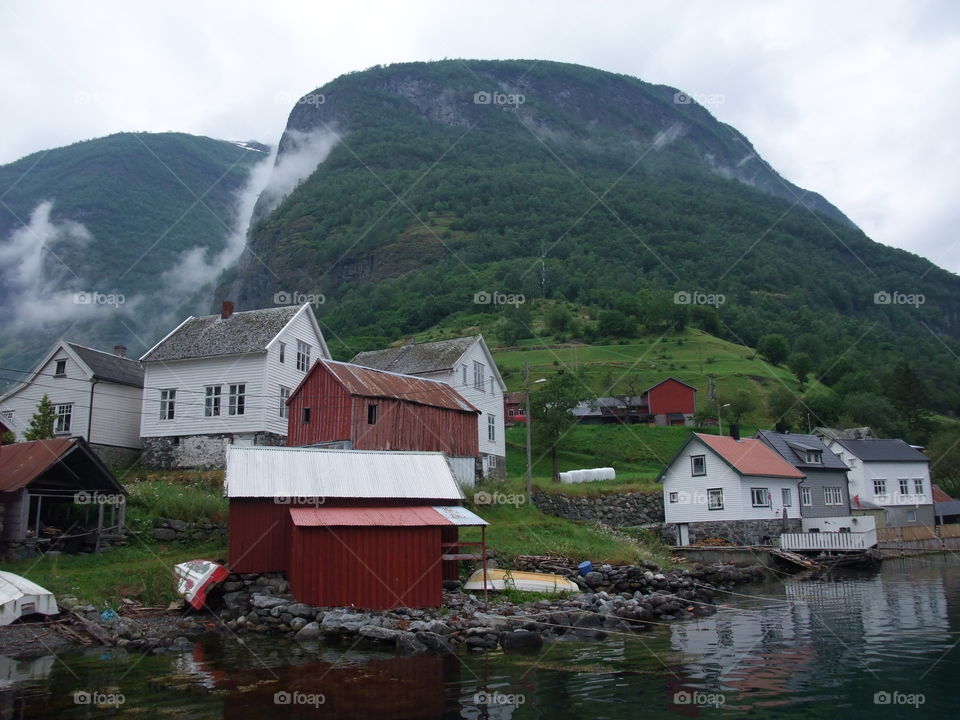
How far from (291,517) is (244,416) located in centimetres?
1630

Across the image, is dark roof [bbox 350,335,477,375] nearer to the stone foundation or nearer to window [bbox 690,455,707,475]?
window [bbox 690,455,707,475]

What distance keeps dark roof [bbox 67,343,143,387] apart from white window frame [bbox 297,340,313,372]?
30.4 feet

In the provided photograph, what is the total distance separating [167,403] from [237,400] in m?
4.27

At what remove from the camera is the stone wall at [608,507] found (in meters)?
46.4

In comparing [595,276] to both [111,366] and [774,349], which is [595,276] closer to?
[774,349]

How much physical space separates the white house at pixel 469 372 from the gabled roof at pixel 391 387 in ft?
10.0

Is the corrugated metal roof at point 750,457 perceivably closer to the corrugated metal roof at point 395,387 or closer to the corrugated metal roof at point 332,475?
the corrugated metal roof at point 395,387

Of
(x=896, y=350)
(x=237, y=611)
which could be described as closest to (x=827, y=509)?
(x=237, y=611)

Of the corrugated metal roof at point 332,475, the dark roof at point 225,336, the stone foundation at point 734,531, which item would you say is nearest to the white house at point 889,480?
the stone foundation at point 734,531

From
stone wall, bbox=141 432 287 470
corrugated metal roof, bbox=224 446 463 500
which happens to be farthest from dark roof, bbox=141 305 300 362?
corrugated metal roof, bbox=224 446 463 500

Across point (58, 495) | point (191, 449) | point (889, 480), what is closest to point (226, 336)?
point (191, 449)

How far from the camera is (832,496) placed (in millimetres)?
57250

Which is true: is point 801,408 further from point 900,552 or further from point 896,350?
point 896,350

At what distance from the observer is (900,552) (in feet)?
171
